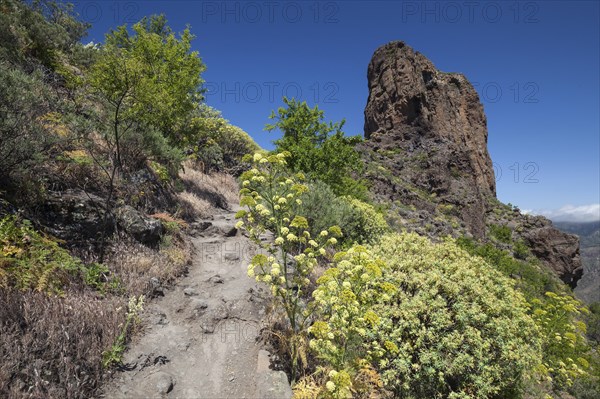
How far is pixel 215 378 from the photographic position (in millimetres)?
4816

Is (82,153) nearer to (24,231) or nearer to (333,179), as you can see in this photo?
(24,231)

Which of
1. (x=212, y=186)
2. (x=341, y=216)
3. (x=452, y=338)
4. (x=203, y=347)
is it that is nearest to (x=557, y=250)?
(x=341, y=216)

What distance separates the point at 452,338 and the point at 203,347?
431 centimetres

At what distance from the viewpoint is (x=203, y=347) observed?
5363mm

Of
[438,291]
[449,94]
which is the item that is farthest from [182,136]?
[449,94]

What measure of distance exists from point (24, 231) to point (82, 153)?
3.43m

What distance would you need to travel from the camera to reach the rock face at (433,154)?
3971cm

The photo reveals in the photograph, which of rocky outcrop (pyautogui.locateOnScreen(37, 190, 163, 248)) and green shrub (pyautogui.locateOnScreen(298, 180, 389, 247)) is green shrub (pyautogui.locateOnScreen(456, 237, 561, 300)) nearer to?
green shrub (pyautogui.locateOnScreen(298, 180, 389, 247))

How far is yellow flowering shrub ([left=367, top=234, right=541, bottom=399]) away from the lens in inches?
181

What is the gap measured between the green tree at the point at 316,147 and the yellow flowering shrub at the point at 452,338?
10.1m

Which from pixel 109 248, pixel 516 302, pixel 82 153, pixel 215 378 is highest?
pixel 82 153

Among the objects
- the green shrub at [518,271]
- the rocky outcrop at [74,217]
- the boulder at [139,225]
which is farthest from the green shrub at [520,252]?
the rocky outcrop at [74,217]

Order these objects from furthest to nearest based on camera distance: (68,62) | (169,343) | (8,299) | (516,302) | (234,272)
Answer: (68,62) < (234,272) < (516,302) < (169,343) < (8,299)

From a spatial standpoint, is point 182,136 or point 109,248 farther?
point 182,136
